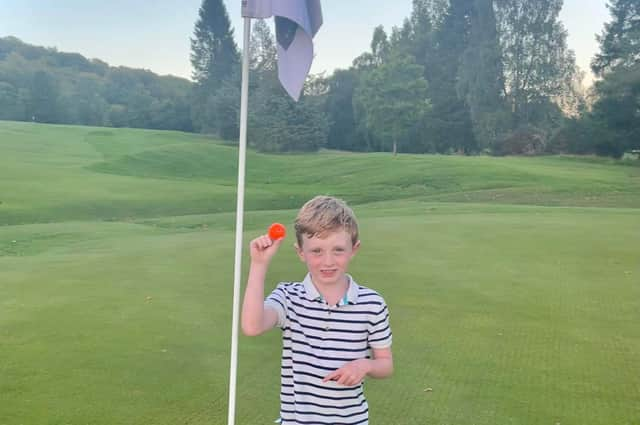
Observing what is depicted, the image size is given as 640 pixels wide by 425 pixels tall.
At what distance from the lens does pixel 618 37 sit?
53.4 feet

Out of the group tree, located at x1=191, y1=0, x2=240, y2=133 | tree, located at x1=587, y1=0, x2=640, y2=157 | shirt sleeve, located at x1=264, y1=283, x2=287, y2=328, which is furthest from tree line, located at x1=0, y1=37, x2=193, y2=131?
shirt sleeve, located at x1=264, y1=283, x2=287, y2=328

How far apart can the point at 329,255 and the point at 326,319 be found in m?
0.15

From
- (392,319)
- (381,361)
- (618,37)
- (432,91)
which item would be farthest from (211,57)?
(381,361)

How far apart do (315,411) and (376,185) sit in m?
14.5

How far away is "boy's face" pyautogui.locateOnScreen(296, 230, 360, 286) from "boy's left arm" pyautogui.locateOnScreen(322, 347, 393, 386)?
0.20 meters

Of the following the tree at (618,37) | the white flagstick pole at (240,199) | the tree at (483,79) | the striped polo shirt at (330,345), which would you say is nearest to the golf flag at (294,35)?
the white flagstick pole at (240,199)

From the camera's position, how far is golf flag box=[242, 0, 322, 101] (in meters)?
2.38

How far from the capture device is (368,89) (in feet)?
57.5

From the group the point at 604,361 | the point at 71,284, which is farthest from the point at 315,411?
the point at 71,284

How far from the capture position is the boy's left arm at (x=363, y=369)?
152cm

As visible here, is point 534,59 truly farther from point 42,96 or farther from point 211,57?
point 42,96

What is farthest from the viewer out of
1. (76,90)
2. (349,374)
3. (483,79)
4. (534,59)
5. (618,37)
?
(534,59)

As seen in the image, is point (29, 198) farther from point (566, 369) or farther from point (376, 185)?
point (566, 369)

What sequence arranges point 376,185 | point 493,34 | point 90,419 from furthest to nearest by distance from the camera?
point 493,34, point 376,185, point 90,419
